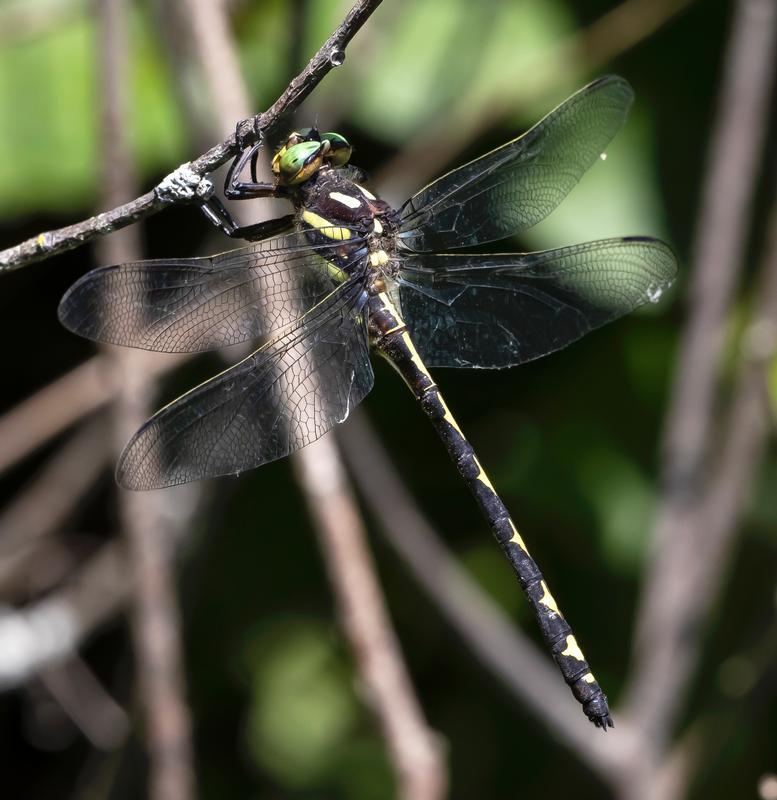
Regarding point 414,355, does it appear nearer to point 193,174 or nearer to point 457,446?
point 457,446

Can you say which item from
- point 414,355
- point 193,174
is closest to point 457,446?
point 414,355

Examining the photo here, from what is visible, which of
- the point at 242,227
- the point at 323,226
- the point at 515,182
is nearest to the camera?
the point at 242,227

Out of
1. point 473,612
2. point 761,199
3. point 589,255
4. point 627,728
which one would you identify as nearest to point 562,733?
point 627,728

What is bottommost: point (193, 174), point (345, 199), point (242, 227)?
point (345, 199)

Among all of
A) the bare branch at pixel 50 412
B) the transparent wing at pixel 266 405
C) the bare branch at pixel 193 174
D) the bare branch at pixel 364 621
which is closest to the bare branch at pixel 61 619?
the bare branch at pixel 50 412

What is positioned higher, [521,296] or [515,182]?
[515,182]

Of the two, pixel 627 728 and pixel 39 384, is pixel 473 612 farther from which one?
pixel 39 384

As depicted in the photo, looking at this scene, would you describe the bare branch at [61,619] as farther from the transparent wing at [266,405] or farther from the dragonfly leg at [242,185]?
the dragonfly leg at [242,185]
